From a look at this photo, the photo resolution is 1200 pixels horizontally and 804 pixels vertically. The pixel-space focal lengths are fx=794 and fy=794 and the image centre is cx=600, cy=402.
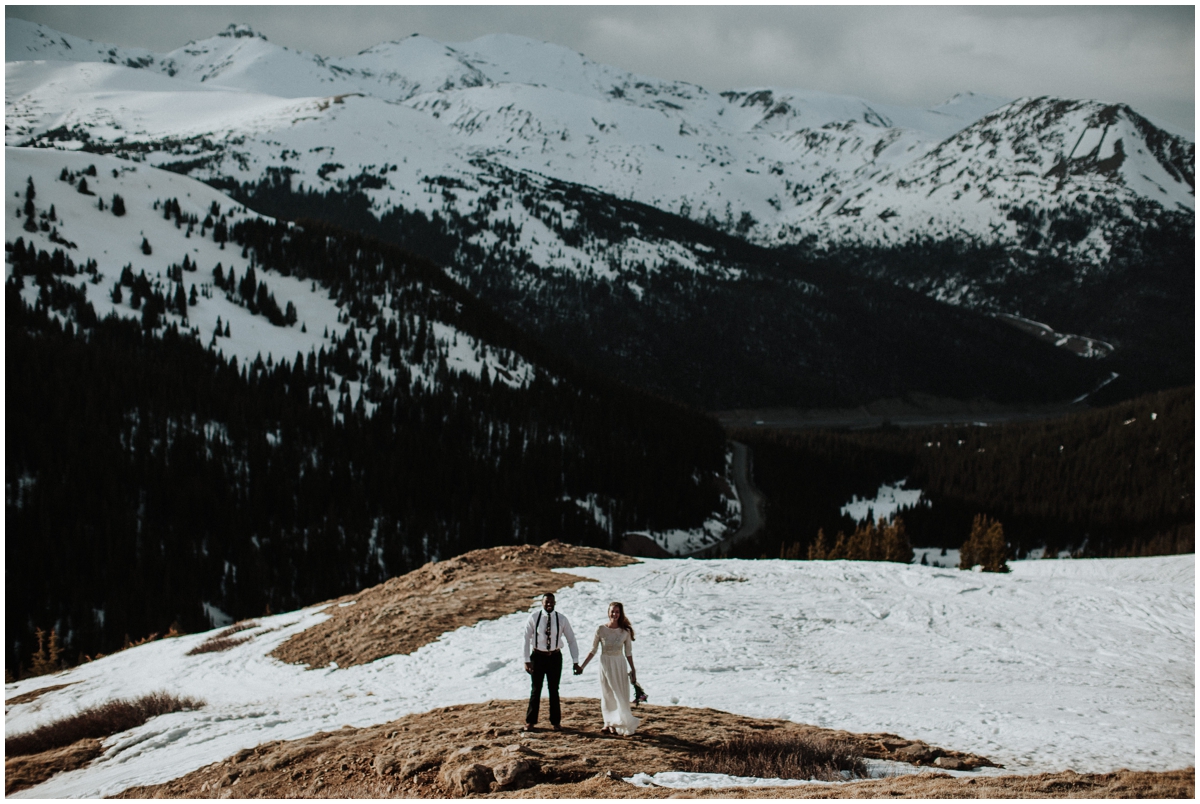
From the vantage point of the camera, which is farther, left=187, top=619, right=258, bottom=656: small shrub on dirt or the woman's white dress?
left=187, top=619, right=258, bottom=656: small shrub on dirt

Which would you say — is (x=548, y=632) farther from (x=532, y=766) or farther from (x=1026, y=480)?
(x=1026, y=480)

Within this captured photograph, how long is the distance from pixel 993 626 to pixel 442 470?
288 feet

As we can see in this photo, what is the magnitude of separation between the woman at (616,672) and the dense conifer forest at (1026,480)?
92.8 m

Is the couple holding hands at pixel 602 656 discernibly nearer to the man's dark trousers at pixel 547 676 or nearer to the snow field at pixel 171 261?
the man's dark trousers at pixel 547 676

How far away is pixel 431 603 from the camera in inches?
1182

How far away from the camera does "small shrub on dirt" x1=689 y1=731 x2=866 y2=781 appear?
14.1 meters

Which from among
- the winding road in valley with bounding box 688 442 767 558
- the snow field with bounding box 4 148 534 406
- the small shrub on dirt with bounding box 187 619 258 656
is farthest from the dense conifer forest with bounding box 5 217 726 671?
the small shrub on dirt with bounding box 187 619 258 656

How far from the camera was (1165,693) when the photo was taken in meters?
22.3

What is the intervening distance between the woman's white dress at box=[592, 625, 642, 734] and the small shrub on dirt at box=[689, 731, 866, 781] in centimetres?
166

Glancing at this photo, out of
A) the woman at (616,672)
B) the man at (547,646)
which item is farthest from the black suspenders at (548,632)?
the woman at (616,672)

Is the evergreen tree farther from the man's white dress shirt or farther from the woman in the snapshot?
the man's white dress shirt

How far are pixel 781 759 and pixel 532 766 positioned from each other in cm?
458

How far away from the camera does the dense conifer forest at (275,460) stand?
7831 cm

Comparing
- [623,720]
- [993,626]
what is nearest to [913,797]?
[623,720]
